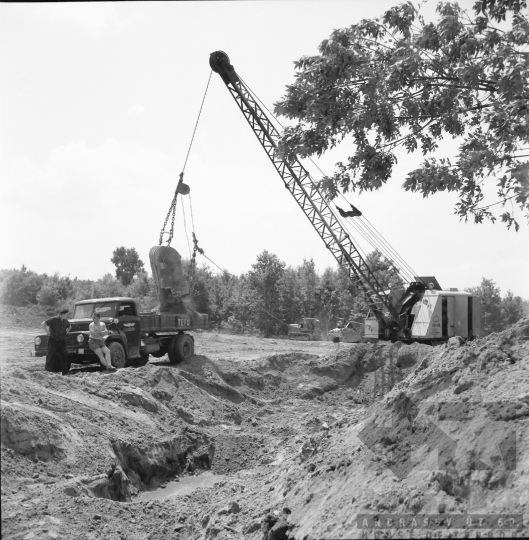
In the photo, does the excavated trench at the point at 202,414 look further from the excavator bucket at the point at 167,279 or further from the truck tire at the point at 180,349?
the excavator bucket at the point at 167,279

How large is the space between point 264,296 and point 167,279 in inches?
1124

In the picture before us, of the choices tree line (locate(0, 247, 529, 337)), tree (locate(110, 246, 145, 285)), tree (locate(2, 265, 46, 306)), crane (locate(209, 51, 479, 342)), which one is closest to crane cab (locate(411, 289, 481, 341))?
crane (locate(209, 51, 479, 342))

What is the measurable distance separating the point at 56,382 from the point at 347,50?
7.86 meters

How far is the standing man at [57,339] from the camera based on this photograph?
44.0ft

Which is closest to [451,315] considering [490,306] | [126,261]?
[490,306]

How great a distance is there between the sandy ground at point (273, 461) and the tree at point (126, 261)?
74683mm

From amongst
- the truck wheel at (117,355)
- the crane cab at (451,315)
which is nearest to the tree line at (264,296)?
the crane cab at (451,315)

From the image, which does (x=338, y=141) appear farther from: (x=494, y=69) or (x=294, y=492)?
(x=294, y=492)

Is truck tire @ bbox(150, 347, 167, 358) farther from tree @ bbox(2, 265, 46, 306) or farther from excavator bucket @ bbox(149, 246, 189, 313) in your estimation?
tree @ bbox(2, 265, 46, 306)

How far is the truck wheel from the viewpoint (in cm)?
1634

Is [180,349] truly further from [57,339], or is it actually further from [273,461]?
[273,461]

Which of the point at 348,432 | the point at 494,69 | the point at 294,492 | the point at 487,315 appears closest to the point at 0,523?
the point at 294,492

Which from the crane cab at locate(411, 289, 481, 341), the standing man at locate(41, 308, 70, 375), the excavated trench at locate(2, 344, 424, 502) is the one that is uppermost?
the crane cab at locate(411, 289, 481, 341)

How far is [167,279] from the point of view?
68.8ft
